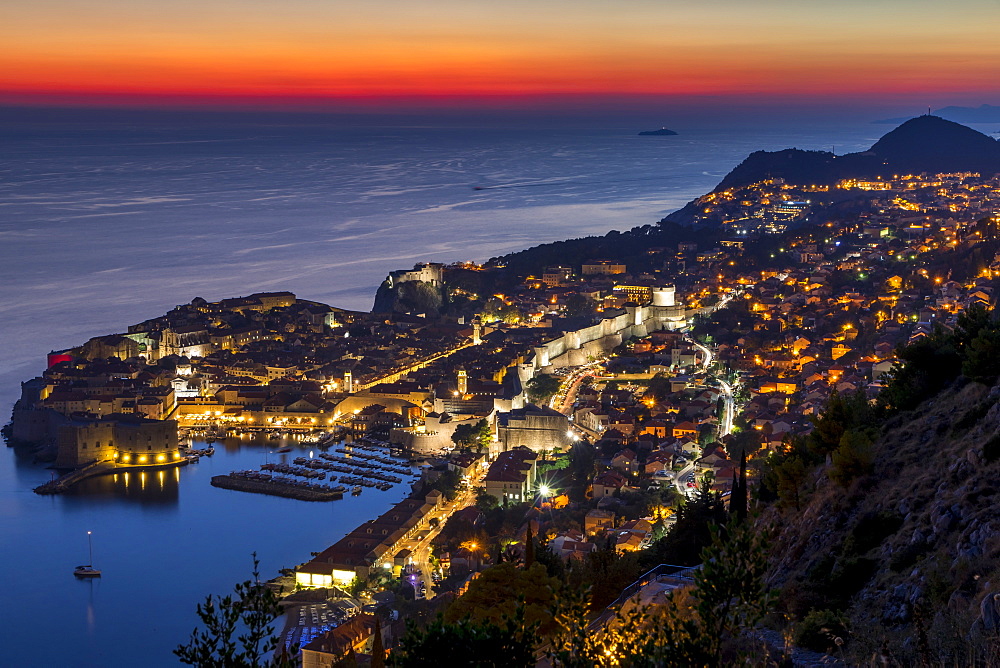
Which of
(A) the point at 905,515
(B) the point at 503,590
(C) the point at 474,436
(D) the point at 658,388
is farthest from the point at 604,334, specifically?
(A) the point at 905,515

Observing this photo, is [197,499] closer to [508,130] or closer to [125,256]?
[125,256]

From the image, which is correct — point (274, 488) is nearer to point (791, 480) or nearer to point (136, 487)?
point (136, 487)

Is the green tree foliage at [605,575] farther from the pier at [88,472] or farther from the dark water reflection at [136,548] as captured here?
the pier at [88,472]

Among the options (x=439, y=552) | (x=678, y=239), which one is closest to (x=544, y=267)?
(x=678, y=239)

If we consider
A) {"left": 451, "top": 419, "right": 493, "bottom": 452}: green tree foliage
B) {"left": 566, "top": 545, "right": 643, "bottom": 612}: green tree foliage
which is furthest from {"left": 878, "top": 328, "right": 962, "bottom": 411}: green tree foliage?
{"left": 451, "top": 419, "right": 493, "bottom": 452}: green tree foliage

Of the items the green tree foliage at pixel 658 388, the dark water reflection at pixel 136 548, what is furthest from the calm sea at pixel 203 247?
the green tree foliage at pixel 658 388

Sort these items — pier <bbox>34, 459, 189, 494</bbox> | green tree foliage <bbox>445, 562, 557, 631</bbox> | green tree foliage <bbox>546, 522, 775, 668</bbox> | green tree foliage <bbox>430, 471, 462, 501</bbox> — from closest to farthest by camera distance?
green tree foliage <bbox>546, 522, 775, 668</bbox>, green tree foliage <bbox>445, 562, 557, 631</bbox>, green tree foliage <bbox>430, 471, 462, 501</bbox>, pier <bbox>34, 459, 189, 494</bbox>

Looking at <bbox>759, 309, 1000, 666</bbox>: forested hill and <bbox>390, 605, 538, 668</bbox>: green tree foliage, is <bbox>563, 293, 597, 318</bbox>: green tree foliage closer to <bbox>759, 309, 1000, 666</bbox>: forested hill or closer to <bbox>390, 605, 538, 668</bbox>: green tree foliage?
<bbox>759, 309, 1000, 666</bbox>: forested hill
